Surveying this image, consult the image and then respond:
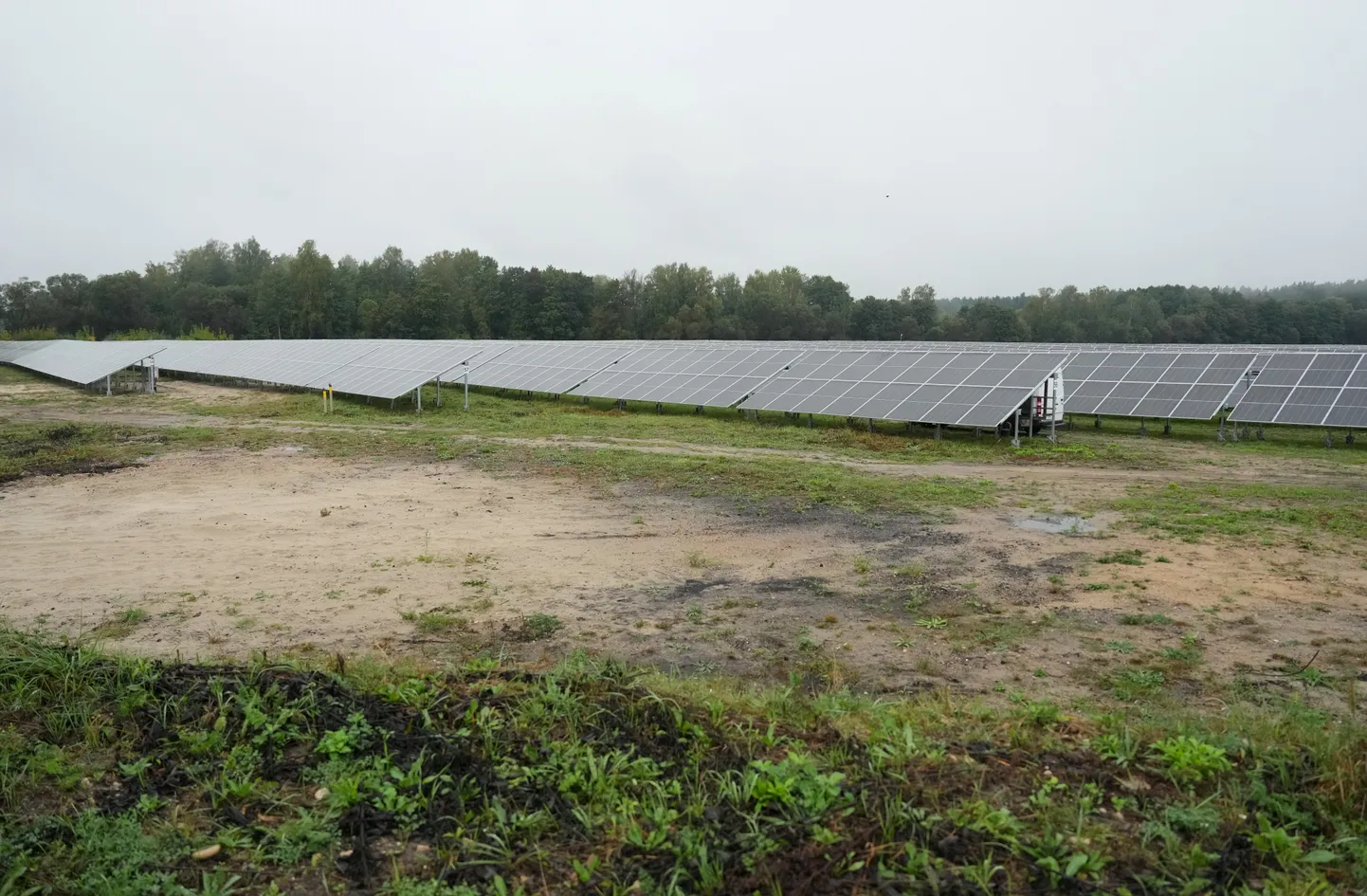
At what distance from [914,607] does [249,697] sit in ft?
22.5

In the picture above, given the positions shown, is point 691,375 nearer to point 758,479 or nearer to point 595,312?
point 758,479

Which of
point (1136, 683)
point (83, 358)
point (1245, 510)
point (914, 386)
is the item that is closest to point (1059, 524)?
point (1245, 510)

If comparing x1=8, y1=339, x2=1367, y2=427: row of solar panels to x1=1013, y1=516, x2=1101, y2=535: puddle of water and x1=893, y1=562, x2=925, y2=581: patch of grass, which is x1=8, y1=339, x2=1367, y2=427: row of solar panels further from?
x1=893, y1=562, x2=925, y2=581: patch of grass

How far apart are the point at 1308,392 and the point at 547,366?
1177 inches

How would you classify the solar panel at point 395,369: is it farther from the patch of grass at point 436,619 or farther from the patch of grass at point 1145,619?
the patch of grass at point 1145,619

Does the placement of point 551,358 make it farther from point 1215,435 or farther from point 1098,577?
point 1098,577

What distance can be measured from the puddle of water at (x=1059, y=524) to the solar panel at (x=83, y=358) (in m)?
43.8

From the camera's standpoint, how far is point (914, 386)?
27.2 meters

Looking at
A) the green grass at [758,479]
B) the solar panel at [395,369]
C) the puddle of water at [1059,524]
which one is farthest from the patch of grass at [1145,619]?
the solar panel at [395,369]

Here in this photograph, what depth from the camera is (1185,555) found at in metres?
11.6

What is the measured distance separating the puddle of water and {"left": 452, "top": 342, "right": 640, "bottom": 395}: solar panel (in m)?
23.7

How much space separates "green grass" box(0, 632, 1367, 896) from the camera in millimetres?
4488

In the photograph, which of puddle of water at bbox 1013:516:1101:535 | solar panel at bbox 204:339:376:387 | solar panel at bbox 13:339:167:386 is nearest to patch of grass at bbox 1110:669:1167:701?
puddle of water at bbox 1013:516:1101:535

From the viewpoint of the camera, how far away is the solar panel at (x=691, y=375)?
30789mm
